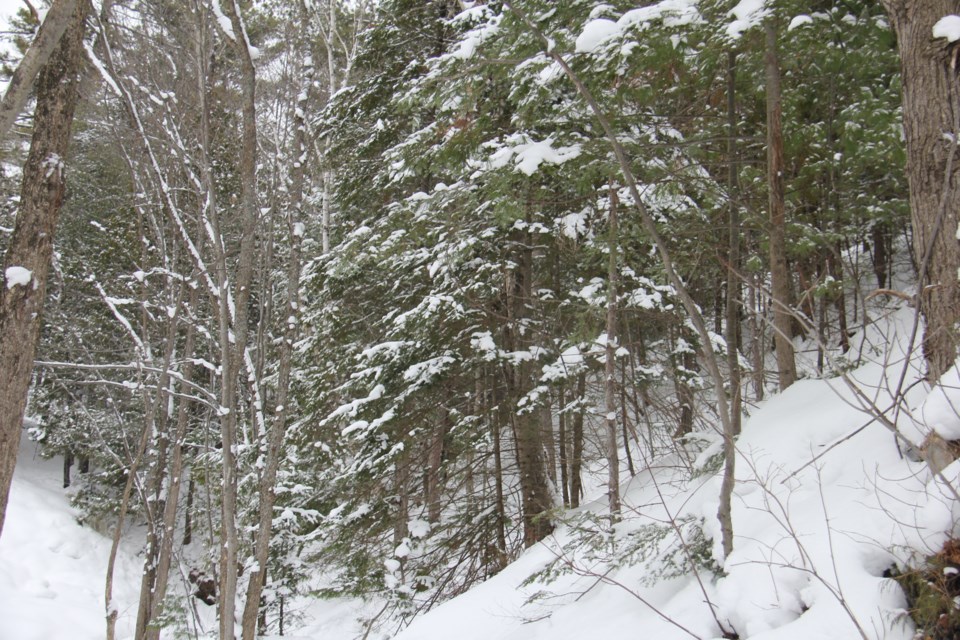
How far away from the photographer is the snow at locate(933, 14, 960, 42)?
9.91 ft

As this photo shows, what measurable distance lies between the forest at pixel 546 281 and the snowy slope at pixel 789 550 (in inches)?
1.0

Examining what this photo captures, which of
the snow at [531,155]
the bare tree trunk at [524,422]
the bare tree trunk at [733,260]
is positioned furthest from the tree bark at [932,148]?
the bare tree trunk at [524,422]

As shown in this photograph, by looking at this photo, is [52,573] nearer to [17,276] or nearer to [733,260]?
[17,276]

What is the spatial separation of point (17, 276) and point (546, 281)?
24.4 ft

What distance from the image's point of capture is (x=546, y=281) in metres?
9.77

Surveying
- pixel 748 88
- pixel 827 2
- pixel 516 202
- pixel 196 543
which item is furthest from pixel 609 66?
pixel 196 543

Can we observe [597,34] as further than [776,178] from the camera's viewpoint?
No

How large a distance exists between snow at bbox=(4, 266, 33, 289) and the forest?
2 centimetres

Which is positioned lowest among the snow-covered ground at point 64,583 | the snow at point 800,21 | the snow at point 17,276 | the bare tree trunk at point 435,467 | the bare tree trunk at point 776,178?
the snow-covered ground at point 64,583

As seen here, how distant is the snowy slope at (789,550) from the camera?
246 centimetres

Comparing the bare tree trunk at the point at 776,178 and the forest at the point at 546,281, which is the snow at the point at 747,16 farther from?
the bare tree trunk at the point at 776,178

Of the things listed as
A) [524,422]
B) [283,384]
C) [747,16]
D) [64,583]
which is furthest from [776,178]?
[64,583]

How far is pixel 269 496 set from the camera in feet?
17.1

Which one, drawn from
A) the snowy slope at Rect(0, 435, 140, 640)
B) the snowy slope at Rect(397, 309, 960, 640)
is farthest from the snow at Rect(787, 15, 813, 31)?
the snowy slope at Rect(0, 435, 140, 640)
